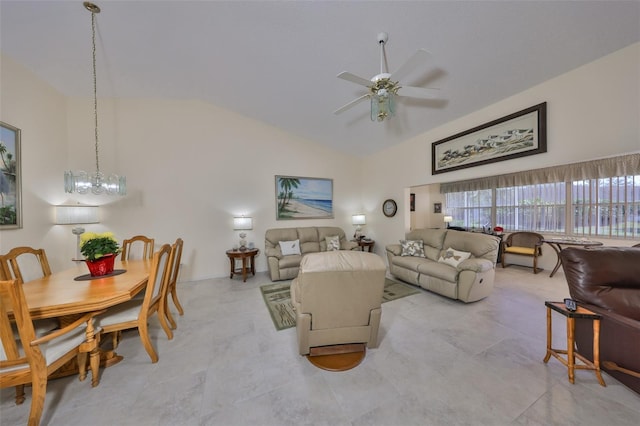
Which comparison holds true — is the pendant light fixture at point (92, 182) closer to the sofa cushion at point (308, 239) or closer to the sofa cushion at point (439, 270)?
the sofa cushion at point (308, 239)

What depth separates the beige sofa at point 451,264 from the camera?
3043 mm

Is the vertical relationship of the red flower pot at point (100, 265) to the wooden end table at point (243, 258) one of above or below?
above

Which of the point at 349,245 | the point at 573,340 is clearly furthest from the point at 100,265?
the point at 573,340

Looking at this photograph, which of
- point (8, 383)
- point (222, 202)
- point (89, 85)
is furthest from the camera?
point (222, 202)

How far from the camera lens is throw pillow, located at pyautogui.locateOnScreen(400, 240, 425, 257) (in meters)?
4.14

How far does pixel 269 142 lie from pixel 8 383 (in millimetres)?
4650

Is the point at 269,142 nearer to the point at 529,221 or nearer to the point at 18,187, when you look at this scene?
the point at 18,187

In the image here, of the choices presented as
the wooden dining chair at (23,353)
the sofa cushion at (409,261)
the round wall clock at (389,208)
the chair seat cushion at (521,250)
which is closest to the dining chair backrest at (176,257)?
the wooden dining chair at (23,353)

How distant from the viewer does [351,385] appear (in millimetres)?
1683

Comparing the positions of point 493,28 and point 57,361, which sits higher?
point 493,28

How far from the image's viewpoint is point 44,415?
1.45 m

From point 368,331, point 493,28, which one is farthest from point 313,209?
point 493,28

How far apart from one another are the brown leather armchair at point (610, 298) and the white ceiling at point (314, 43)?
211 cm

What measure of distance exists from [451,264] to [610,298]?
1.70 m
